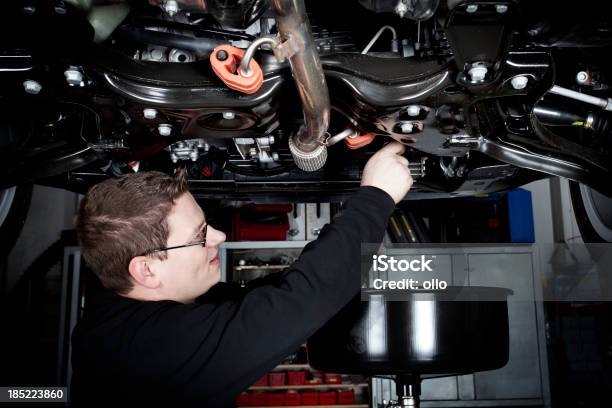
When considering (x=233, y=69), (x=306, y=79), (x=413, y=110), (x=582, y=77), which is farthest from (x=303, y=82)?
(x=582, y=77)

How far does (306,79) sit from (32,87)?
17.0 inches

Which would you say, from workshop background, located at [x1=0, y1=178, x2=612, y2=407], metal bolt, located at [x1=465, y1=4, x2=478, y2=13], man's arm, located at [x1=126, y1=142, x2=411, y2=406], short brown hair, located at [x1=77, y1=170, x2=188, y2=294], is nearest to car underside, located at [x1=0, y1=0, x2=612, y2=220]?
metal bolt, located at [x1=465, y1=4, x2=478, y2=13]

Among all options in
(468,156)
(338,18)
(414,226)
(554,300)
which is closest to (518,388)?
(554,300)

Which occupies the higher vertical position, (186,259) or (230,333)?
(186,259)

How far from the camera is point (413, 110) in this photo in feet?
2.60

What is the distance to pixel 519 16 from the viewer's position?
2.21ft

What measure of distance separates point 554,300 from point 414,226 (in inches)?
38.2

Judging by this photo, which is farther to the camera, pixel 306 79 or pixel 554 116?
pixel 554 116

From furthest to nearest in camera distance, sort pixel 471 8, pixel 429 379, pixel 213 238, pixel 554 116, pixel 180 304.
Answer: pixel 429 379 → pixel 554 116 → pixel 213 238 → pixel 180 304 → pixel 471 8

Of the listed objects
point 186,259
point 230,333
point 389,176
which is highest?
point 389,176

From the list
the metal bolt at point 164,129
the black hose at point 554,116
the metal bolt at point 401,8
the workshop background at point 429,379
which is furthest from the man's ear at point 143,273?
the workshop background at point 429,379

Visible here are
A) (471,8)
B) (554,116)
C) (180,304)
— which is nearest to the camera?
(471,8)

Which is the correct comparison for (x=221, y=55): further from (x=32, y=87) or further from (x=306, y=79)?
(x=32, y=87)

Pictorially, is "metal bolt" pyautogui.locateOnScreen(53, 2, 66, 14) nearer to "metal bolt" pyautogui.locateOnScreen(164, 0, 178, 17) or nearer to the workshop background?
"metal bolt" pyautogui.locateOnScreen(164, 0, 178, 17)
